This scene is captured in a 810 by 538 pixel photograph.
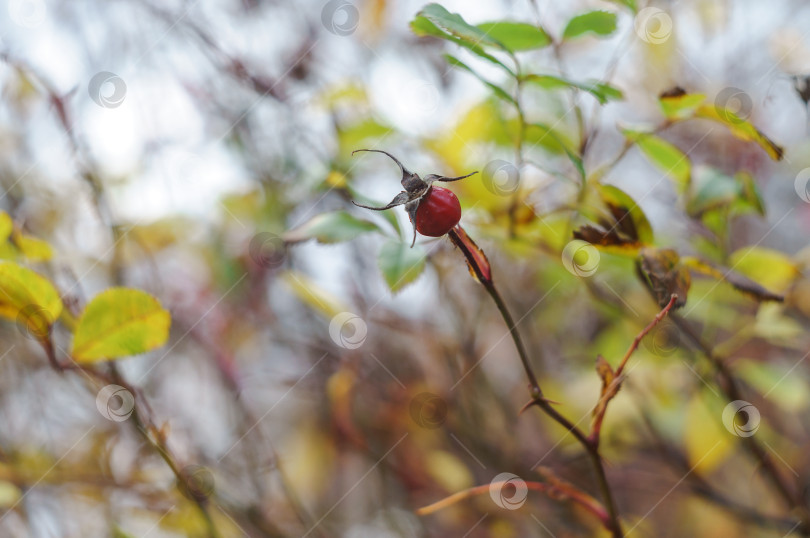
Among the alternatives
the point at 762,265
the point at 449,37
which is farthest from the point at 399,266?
the point at 762,265

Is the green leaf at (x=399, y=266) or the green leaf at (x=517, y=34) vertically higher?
the green leaf at (x=517, y=34)

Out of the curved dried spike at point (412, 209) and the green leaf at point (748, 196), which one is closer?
the curved dried spike at point (412, 209)

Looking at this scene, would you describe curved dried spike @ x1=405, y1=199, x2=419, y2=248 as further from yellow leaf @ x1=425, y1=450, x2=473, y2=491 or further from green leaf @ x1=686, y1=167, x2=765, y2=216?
yellow leaf @ x1=425, y1=450, x2=473, y2=491

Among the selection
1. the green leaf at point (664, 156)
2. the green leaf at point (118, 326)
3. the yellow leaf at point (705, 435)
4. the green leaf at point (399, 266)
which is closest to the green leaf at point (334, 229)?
the green leaf at point (399, 266)

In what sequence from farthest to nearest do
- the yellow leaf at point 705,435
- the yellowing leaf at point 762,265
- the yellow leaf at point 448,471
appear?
the yellow leaf at point 448,471
the yellow leaf at point 705,435
the yellowing leaf at point 762,265

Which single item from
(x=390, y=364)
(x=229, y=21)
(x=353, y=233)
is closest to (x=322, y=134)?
(x=229, y=21)

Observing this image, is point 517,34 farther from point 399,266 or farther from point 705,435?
point 705,435

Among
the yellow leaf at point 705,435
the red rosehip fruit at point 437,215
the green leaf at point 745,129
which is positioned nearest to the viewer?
the red rosehip fruit at point 437,215

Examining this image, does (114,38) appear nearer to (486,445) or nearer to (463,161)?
(463,161)

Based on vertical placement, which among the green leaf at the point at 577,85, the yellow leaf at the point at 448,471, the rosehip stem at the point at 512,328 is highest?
the green leaf at the point at 577,85

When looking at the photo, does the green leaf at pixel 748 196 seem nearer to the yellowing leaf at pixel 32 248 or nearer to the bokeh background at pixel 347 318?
the bokeh background at pixel 347 318
